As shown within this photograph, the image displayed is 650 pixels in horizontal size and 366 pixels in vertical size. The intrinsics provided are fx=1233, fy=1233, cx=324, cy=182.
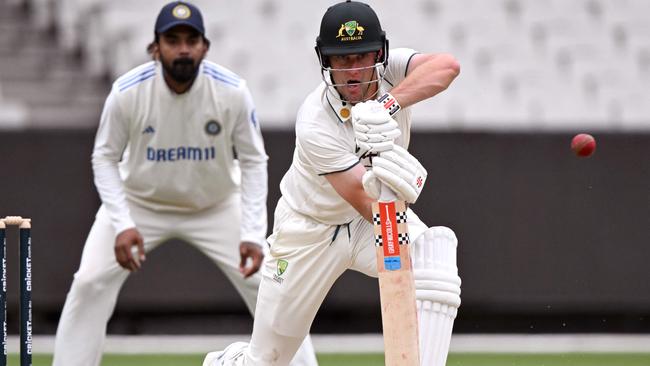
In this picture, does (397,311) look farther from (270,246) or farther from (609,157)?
(609,157)

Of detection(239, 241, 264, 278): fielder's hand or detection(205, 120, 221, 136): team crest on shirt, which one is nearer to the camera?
detection(239, 241, 264, 278): fielder's hand

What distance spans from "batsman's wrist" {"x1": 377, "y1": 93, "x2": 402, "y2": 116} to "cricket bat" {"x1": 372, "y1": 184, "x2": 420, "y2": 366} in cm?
26

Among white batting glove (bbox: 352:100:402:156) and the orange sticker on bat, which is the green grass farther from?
white batting glove (bbox: 352:100:402:156)

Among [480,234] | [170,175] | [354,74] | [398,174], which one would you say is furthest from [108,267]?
[480,234]

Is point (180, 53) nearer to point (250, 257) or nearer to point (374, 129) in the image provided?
point (250, 257)

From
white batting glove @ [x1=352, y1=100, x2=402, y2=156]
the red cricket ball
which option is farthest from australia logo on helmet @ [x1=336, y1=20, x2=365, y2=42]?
the red cricket ball

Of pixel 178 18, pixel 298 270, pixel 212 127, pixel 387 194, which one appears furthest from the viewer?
pixel 212 127

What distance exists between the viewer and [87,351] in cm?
562

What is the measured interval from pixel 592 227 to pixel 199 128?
3.60m

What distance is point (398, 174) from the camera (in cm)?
388

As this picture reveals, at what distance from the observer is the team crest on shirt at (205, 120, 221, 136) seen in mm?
5839

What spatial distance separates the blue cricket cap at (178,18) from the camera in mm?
5672

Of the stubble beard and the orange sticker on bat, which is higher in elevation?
the stubble beard

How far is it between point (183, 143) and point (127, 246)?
60 cm
